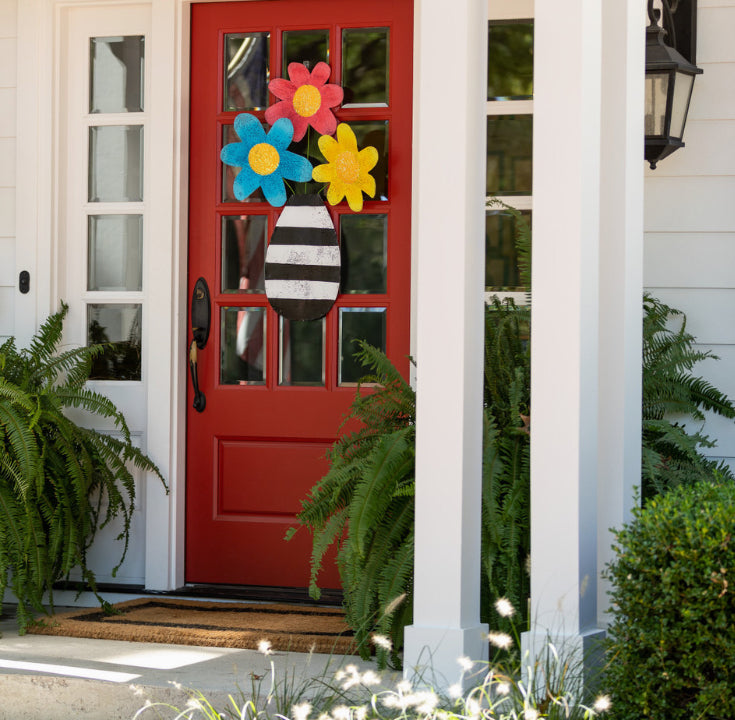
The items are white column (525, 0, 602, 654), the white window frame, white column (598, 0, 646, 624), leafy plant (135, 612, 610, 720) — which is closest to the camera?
leafy plant (135, 612, 610, 720)

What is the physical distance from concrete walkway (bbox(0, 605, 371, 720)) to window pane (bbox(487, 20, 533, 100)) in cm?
200

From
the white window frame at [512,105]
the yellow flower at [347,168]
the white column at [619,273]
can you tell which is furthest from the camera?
the yellow flower at [347,168]

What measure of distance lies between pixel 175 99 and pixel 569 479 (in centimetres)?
227

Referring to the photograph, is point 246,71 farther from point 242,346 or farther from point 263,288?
point 242,346

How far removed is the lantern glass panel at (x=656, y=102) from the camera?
3.24m

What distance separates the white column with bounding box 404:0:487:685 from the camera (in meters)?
2.43

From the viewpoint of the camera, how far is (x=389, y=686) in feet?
8.31

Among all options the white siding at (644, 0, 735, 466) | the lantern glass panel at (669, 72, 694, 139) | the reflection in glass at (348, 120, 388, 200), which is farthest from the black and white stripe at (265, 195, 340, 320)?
the lantern glass panel at (669, 72, 694, 139)

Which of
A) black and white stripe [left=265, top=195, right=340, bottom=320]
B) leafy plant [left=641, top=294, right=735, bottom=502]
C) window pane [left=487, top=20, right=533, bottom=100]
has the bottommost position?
leafy plant [left=641, top=294, right=735, bottom=502]

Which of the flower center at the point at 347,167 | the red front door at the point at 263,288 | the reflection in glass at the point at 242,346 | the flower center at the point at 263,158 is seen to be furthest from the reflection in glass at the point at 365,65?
the reflection in glass at the point at 242,346

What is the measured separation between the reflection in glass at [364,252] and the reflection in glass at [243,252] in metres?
0.31

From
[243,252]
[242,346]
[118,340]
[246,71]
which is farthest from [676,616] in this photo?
[246,71]

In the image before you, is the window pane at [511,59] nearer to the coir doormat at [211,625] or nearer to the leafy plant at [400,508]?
the leafy plant at [400,508]

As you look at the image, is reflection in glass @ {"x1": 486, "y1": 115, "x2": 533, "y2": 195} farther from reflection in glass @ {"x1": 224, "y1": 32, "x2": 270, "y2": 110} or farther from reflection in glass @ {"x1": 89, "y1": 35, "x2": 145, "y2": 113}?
reflection in glass @ {"x1": 89, "y1": 35, "x2": 145, "y2": 113}
